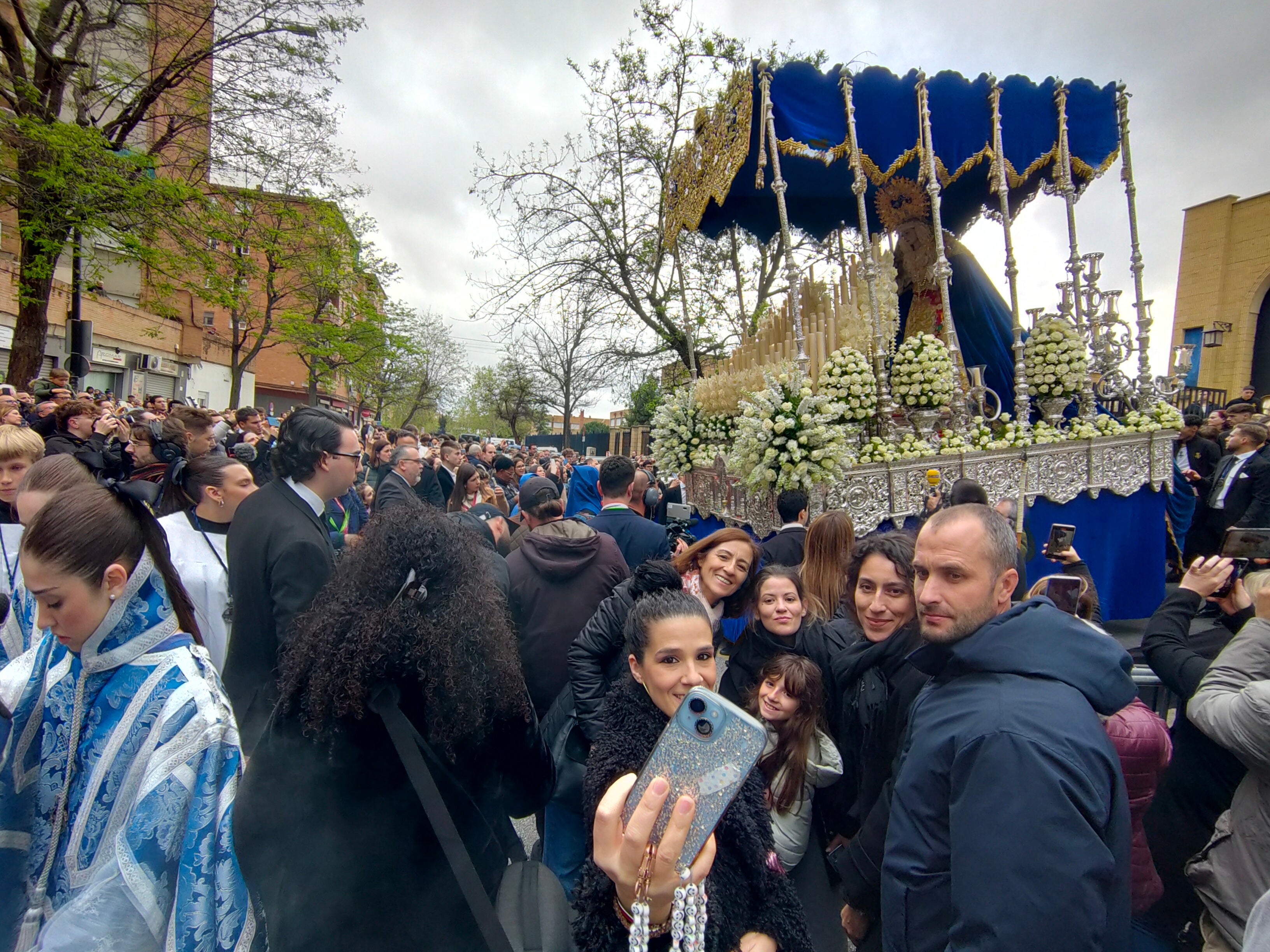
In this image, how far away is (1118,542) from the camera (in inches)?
309

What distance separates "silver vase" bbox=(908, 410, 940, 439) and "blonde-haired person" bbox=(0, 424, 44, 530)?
722 cm

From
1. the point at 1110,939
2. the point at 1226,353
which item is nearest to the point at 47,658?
the point at 1110,939

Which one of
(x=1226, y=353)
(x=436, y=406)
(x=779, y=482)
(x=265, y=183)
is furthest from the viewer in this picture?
(x=436, y=406)

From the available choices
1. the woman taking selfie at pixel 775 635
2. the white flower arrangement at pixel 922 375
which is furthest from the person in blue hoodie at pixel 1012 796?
the white flower arrangement at pixel 922 375

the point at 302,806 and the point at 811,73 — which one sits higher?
the point at 811,73

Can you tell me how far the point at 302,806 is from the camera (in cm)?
154

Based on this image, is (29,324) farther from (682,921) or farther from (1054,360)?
(1054,360)

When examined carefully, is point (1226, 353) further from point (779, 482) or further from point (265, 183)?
point (265, 183)

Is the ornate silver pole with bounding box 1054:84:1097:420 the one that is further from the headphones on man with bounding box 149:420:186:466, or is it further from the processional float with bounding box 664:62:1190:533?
the headphones on man with bounding box 149:420:186:466

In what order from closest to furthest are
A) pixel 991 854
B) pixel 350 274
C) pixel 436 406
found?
pixel 991 854, pixel 350 274, pixel 436 406

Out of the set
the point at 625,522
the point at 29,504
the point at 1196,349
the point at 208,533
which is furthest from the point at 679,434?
the point at 1196,349

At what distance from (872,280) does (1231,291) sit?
19.8m

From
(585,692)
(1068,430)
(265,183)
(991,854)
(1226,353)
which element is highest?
(265,183)

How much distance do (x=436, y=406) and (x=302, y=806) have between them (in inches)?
2108
